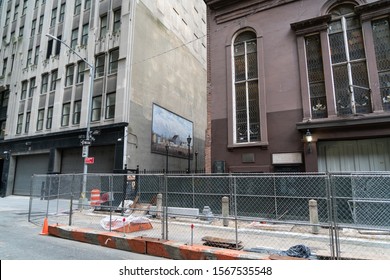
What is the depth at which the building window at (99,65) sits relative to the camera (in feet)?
74.3

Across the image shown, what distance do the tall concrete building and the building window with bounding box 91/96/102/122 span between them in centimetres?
8

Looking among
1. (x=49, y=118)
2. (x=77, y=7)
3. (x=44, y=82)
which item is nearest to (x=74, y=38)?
(x=77, y=7)

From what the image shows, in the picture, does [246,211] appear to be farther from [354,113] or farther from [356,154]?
[354,113]

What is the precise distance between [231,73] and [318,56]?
4432mm

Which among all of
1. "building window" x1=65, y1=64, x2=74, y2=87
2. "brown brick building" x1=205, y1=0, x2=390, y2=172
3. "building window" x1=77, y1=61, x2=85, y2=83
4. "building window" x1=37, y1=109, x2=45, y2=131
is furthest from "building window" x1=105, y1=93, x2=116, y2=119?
"brown brick building" x1=205, y1=0, x2=390, y2=172

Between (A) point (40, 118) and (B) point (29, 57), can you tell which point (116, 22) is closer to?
(A) point (40, 118)

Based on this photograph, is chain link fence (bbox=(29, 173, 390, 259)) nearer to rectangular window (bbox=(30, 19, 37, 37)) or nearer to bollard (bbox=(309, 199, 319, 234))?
bollard (bbox=(309, 199, 319, 234))

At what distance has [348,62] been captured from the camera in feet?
40.7

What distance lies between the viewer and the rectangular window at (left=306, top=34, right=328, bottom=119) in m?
12.7

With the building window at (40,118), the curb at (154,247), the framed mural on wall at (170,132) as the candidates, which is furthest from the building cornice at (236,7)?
the building window at (40,118)

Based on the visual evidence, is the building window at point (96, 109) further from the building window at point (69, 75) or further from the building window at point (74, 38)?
the building window at point (74, 38)

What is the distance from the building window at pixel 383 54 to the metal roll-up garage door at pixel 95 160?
1756cm

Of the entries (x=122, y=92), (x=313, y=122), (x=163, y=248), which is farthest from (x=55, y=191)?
(x=313, y=122)

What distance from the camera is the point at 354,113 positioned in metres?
11.7
